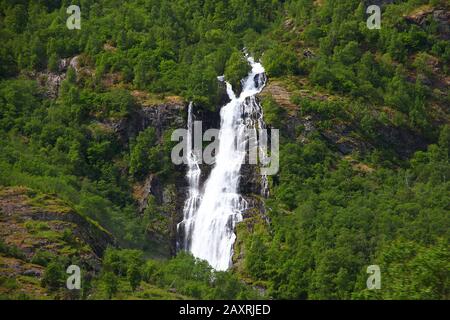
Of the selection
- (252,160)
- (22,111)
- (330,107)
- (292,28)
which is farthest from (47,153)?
(292,28)

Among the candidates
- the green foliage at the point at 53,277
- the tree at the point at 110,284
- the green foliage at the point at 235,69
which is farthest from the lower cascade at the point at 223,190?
the green foliage at the point at 53,277

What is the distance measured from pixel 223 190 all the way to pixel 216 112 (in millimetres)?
11444

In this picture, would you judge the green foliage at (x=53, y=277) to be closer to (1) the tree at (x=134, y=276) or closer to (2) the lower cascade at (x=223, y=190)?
(1) the tree at (x=134, y=276)

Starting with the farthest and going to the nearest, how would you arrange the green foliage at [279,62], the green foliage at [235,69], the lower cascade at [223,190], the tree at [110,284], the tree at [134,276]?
the green foliage at [279,62] → the green foliage at [235,69] → the lower cascade at [223,190] → the tree at [134,276] → the tree at [110,284]

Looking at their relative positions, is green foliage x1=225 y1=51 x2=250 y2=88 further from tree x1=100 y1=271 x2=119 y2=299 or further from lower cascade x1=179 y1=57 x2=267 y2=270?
tree x1=100 y1=271 x2=119 y2=299

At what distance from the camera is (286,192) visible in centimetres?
11406

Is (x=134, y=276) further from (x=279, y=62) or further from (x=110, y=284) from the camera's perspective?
(x=279, y=62)

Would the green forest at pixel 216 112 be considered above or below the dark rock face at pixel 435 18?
below

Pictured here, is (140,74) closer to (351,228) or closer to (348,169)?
(348,169)

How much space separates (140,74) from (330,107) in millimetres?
22309

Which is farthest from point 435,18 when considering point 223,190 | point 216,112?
point 223,190

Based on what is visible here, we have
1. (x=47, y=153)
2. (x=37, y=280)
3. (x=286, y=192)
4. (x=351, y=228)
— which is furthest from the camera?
(x=47, y=153)

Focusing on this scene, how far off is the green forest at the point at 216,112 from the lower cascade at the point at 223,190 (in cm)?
162

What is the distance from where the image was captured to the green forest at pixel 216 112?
98.1 meters
